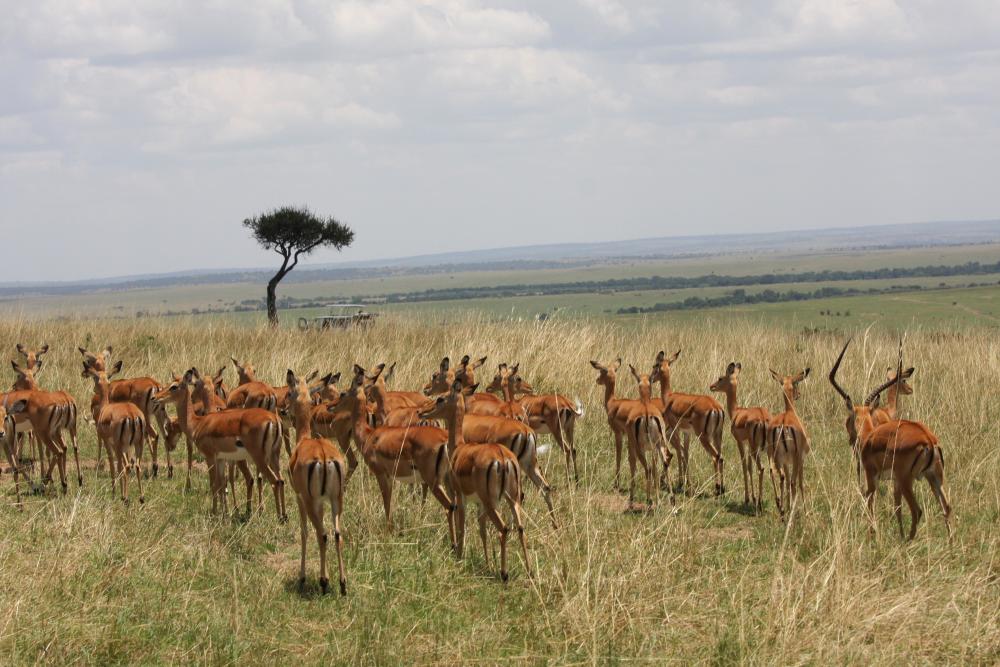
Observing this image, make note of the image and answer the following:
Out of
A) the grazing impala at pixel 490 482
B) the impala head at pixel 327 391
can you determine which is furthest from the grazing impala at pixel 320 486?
the impala head at pixel 327 391

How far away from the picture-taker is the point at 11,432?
10.3 m

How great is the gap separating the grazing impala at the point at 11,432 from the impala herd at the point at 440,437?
19mm

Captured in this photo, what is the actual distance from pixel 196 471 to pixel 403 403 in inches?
93.4

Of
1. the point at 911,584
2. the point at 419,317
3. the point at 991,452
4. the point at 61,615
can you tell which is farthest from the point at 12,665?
the point at 419,317

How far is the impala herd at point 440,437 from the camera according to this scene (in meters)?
7.34

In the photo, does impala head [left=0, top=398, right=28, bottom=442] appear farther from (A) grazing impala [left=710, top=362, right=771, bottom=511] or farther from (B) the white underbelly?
(A) grazing impala [left=710, top=362, right=771, bottom=511]

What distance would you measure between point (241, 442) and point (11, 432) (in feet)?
9.20

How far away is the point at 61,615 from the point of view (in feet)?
21.0

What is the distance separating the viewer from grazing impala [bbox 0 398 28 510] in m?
9.45

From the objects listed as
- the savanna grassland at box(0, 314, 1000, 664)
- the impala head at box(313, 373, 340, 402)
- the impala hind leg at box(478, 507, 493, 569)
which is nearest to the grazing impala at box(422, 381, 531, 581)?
the impala hind leg at box(478, 507, 493, 569)

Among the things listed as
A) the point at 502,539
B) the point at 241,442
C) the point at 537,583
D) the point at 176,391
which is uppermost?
the point at 176,391

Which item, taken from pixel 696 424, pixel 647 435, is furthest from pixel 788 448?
pixel 696 424

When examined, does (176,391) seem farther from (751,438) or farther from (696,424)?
(751,438)

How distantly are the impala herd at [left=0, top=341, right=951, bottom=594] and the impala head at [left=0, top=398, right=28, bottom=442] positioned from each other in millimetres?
18
